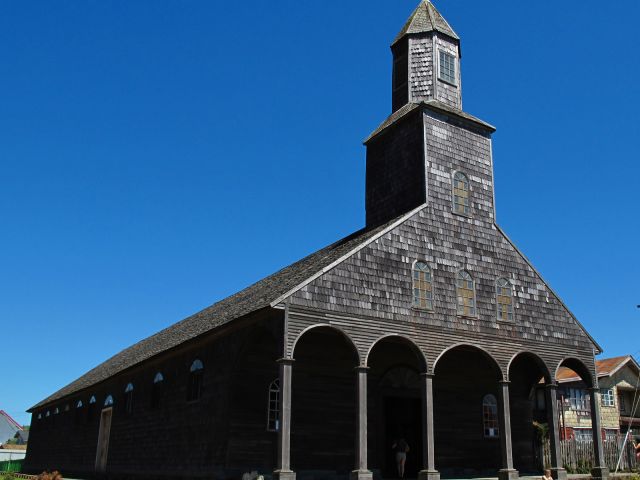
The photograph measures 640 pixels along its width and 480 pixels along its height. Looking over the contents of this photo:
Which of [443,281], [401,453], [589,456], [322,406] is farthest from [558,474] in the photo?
[322,406]

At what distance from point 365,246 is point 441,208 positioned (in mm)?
4044

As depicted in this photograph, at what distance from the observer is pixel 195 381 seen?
24219mm

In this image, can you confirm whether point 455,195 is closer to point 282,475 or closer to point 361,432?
point 361,432

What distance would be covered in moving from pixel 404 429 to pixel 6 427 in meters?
98.4

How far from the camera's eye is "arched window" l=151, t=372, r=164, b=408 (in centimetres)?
2718

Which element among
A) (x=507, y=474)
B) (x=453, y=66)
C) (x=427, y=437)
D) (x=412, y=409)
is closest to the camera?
(x=427, y=437)

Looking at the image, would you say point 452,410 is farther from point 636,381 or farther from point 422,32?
point 636,381

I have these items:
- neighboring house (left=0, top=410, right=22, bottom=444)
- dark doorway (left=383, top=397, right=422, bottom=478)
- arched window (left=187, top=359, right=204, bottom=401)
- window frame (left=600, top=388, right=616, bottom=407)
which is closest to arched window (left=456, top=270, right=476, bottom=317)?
dark doorway (left=383, top=397, right=422, bottom=478)

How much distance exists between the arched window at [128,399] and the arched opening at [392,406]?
12252 millimetres

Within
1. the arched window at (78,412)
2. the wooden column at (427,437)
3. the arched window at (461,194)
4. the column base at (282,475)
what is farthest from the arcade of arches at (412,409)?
the arched window at (78,412)

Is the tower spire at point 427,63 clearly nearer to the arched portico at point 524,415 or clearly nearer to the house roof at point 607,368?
the arched portico at point 524,415

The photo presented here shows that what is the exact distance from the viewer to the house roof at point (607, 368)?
4453 cm

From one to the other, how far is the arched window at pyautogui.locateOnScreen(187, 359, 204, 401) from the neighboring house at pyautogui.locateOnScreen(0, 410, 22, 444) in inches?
3594

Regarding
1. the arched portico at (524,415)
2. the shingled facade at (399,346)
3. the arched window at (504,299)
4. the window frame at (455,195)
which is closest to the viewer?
the shingled facade at (399,346)
